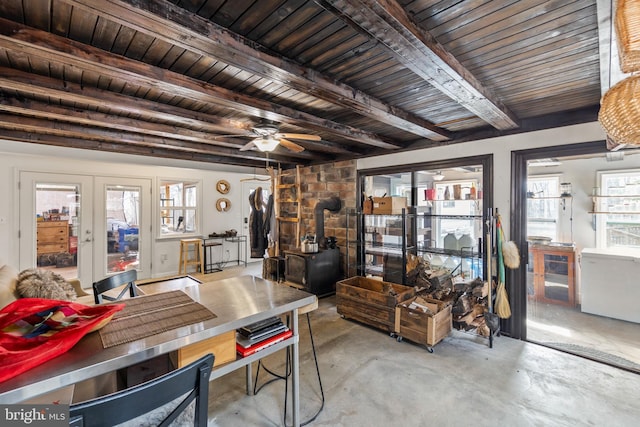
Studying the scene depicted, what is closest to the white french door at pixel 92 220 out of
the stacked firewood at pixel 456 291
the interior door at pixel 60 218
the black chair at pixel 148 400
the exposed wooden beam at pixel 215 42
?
the interior door at pixel 60 218

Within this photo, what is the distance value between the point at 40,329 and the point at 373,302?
2.92m

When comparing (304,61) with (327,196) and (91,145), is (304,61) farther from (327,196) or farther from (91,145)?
(91,145)

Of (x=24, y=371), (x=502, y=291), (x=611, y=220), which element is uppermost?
(x=611, y=220)

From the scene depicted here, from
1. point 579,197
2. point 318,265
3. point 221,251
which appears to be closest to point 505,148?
point 579,197

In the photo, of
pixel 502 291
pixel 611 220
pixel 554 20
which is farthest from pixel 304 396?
pixel 611 220

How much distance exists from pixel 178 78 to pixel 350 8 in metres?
1.42

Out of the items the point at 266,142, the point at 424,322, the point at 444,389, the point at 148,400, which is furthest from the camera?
the point at 266,142

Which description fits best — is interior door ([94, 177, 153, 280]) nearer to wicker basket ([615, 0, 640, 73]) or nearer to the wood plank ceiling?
the wood plank ceiling

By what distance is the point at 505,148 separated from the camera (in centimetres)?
336

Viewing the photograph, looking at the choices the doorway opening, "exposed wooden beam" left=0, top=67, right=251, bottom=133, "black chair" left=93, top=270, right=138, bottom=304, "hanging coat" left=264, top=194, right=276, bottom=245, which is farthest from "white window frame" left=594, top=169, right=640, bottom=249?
"black chair" left=93, top=270, right=138, bottom=304

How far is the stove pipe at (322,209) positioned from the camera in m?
5.11

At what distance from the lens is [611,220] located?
3852 millimetres

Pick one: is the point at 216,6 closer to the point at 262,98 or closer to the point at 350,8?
the point at 350,8

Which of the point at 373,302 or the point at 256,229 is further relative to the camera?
the point at 256,229
